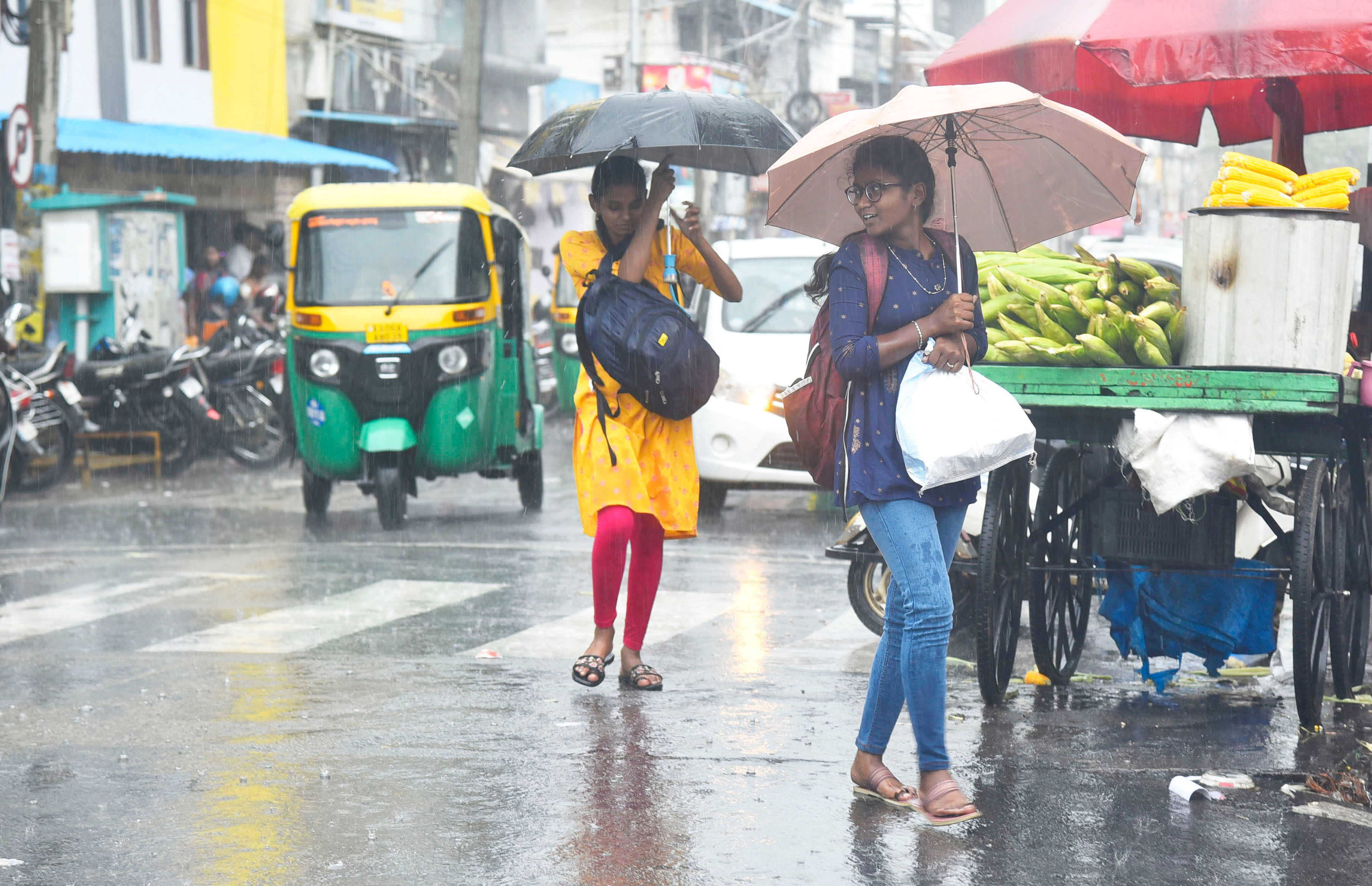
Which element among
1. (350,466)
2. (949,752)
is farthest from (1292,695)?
(350,466)

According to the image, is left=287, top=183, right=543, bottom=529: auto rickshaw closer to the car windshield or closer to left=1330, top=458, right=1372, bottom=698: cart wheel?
the car windshield

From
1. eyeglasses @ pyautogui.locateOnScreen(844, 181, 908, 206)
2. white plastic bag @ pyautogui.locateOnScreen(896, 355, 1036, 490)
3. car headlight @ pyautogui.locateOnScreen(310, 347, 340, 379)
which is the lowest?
car headlight @ pyautogui.locateOnScreen(310, 347, 340, 379)

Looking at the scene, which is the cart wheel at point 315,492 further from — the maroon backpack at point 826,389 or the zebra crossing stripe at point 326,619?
the maroon backpack at point 826,389

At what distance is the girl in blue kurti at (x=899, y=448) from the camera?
429 centimetres

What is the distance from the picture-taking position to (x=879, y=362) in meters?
4.26

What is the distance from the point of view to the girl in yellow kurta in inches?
227

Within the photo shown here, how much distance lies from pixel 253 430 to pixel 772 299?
221 inches

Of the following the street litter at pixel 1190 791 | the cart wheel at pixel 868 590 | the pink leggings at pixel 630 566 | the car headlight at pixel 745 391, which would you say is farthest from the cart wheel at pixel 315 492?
the street litter at pixel 1190 791

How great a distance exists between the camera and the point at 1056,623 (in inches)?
243

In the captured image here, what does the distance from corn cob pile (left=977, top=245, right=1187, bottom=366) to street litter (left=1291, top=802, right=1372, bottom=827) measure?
148 centimetres

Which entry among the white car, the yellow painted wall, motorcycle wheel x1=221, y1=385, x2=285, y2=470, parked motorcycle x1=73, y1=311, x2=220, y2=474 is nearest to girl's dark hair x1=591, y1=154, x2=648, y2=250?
the white car

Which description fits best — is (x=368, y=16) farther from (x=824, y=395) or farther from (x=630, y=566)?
(x=824, y=395)

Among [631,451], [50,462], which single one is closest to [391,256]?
[50,462]

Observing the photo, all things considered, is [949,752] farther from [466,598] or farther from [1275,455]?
[466,598]
